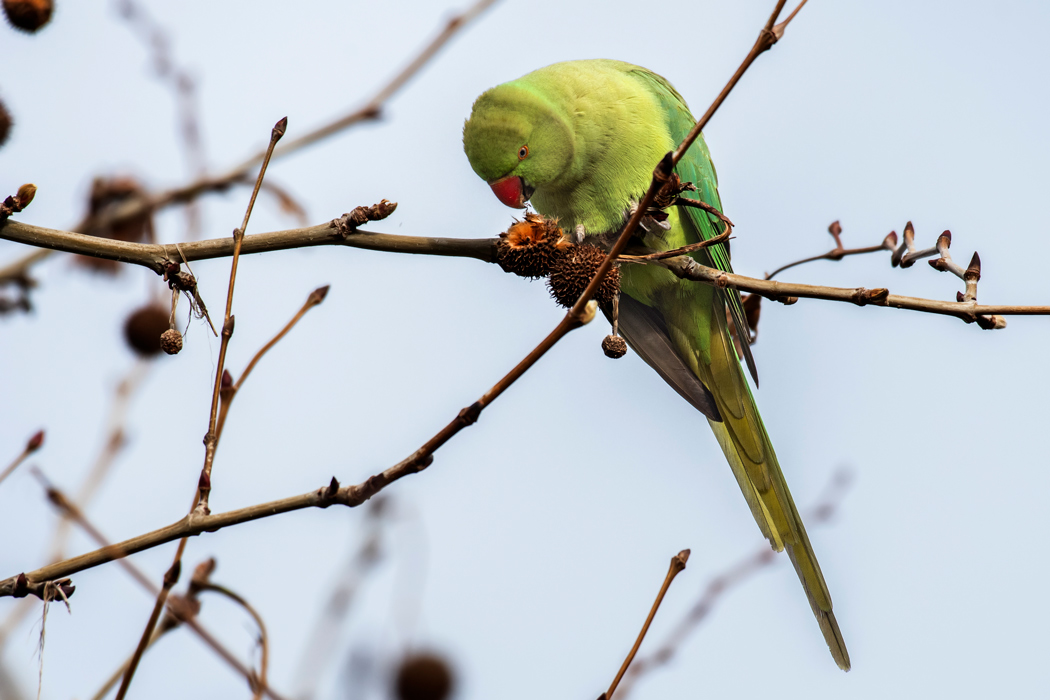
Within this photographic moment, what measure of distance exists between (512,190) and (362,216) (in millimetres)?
1742

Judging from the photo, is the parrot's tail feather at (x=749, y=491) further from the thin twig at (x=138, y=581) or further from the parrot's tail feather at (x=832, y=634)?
the thin twig at (x=138, y=581)

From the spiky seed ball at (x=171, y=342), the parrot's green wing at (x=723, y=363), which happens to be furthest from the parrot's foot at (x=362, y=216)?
the parrot's green wing at (x=723, y=363)

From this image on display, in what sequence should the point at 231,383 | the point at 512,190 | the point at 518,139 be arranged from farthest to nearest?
1. the point at 512,190
2. the point at 518,139
3. the point at 231,383

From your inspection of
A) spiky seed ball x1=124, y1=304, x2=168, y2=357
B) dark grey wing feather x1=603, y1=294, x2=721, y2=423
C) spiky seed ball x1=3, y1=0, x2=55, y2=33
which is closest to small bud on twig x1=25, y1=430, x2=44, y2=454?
spiky seed ball x1=124, y1=304, x2=168, y2=357

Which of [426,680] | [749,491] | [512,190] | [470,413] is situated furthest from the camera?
[749,491]

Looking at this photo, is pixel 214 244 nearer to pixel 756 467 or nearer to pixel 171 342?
pixel 171 342

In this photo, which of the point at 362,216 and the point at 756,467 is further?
the point at 756,467

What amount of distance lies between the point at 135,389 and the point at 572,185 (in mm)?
2096

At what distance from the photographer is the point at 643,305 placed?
4.20 m

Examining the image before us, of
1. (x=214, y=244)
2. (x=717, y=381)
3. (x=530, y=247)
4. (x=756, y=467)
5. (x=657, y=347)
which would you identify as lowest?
(x=214, y=244)

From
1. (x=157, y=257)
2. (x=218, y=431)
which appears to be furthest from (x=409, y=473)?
(x=157, y=257)

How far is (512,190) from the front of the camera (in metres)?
3.74

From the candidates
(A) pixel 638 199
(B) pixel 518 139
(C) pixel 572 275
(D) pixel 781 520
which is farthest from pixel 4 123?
(D) pixel 781 520

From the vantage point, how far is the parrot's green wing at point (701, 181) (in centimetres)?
384
